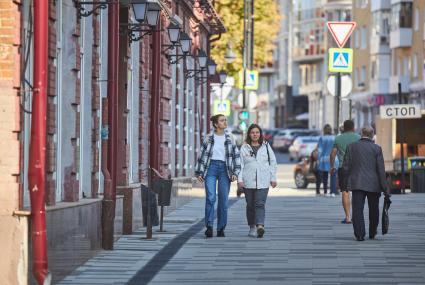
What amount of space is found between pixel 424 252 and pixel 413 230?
4.71 m

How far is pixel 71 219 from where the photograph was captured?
52.2 ft

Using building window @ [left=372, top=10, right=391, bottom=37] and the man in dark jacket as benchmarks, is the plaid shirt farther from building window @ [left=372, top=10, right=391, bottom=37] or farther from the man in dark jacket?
building window @ [left=372, top=10, right=391, bottom=37]

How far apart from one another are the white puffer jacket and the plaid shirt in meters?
0.14

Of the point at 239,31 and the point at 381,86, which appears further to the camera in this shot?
the point at 381,86

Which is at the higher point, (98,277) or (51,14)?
(51,14)

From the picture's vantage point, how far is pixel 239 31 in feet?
216

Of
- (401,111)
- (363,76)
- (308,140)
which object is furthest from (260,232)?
(363,76)

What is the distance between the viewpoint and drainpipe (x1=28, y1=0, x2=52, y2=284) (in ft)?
42.3

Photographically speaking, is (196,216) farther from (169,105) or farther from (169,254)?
(169,254)

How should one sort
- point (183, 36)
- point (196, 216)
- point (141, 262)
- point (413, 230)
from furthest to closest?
point (183, 36)
point (196, 216)
point (413, 230)
point (141, 262)

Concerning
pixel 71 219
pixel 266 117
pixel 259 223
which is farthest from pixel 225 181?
pixel 266 117

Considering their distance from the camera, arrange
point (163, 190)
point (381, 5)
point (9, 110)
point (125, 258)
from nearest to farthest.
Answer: point (9, 110)
point (125, 258)
point (163, 190)
point (381, 5)

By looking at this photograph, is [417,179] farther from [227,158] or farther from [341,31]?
[227,158]

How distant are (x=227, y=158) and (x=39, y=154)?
9933 mm
